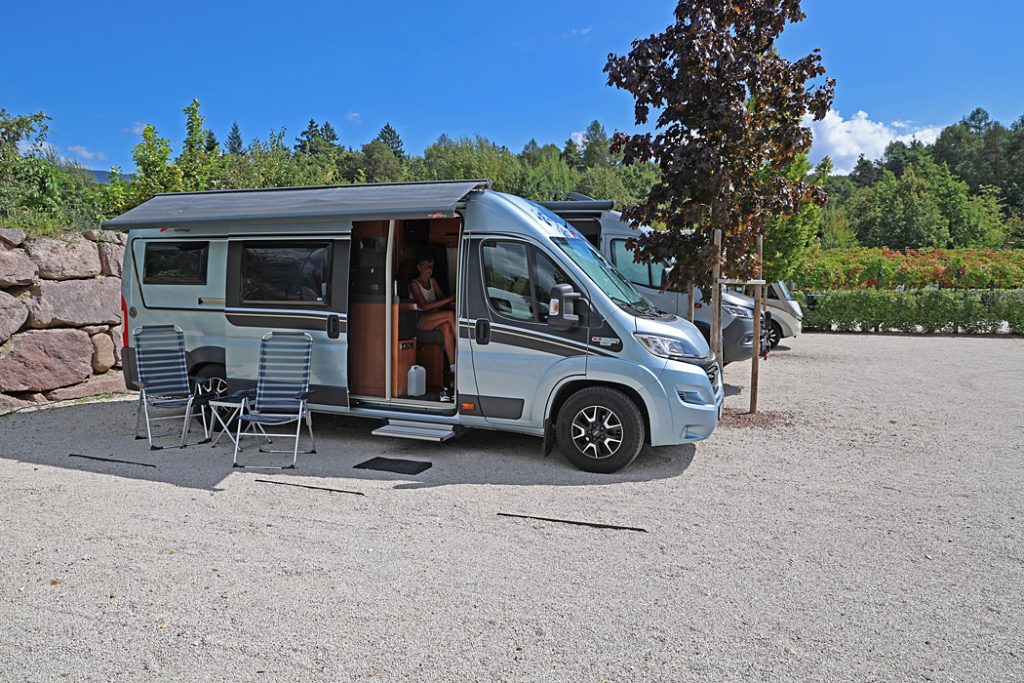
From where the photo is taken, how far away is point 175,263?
8.12m

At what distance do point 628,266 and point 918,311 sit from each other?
1388 centimetres

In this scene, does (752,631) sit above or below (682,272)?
below

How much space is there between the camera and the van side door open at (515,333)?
662 cm

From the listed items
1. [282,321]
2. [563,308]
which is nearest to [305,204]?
[282,321]

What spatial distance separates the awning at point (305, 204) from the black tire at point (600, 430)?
201 cm

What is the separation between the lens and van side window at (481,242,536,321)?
678 cm

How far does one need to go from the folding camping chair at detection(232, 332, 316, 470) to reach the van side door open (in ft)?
5.15

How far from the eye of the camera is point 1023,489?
6.18 metres

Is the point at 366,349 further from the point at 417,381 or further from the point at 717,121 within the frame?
the point at 717,121

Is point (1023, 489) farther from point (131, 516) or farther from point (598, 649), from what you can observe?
point (131, 516)

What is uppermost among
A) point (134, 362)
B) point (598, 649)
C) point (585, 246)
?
point (585, 246)

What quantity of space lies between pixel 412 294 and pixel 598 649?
16.3ft

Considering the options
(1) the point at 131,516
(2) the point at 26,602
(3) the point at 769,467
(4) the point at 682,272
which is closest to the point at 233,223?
(1) the point at 131,516

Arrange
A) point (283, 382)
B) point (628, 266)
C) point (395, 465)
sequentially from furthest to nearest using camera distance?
point (628, 266), point (283, 382), point (395, 465)
